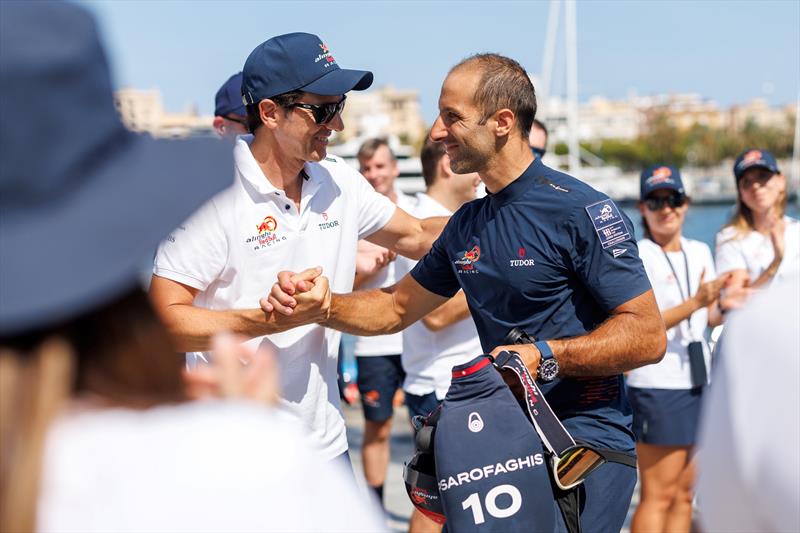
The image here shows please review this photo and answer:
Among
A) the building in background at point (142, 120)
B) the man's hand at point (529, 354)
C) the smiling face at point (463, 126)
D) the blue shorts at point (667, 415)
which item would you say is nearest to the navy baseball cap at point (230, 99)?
the building in background at point (142, 120)

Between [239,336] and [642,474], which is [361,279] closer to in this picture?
[642,474]

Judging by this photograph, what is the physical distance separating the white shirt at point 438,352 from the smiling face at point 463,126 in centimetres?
165

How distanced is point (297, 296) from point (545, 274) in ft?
2.54

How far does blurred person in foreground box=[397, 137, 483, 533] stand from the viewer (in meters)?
4.79

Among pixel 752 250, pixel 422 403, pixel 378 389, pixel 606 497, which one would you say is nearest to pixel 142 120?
pixel 606 497

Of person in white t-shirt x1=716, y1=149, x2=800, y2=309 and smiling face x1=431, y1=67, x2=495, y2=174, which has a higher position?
smiling face x1=431, y1=67, x2=495, y2=174

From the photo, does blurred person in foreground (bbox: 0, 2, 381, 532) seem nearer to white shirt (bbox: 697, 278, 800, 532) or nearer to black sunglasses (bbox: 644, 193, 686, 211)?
white shirt (bbox: 697, 278, 800, 532)

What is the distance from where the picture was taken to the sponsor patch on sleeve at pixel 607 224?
2998mm

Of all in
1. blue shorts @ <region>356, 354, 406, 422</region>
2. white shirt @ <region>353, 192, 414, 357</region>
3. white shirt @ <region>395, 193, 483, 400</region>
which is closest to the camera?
white shirt @ <region>395, 193, 483, 400</region>

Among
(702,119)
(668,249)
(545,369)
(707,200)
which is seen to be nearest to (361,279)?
(668,249)

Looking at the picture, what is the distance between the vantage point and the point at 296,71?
3533 mm

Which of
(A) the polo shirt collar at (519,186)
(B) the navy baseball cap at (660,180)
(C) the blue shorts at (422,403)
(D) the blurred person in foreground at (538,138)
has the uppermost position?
(A) the polo shirt collar at (519,186)

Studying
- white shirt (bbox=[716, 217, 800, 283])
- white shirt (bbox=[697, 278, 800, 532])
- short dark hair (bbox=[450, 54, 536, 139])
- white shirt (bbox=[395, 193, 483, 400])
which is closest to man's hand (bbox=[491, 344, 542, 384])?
short dark hair (bbox=[450, 54, 536, 139])

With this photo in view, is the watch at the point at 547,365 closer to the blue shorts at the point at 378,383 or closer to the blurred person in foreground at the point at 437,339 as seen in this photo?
the blurred person in foreground at the point at 437,339
